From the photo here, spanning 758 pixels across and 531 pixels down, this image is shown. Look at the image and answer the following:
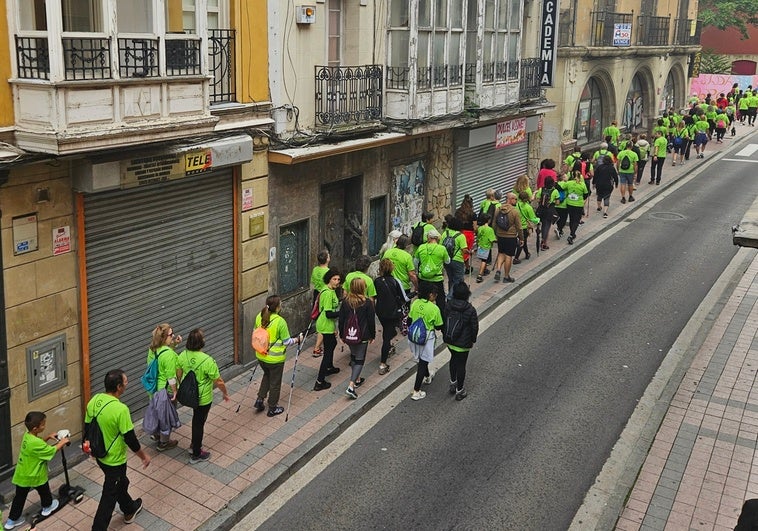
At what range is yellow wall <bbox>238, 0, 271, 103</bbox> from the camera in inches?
464

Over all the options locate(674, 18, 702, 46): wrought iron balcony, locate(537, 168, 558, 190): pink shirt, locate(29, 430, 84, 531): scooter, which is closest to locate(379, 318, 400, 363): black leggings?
locate(29, 430, 84, 531): scooter

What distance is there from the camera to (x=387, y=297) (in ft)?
40.0

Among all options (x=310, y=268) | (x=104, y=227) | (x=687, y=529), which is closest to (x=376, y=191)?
(x=310, y=268)

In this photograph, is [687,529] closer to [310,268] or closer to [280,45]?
[310,268]

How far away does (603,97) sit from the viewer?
99.0ft

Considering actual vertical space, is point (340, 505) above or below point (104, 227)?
below

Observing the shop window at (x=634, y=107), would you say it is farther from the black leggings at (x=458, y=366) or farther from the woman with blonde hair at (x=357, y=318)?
the woman with blonde hair at (x=357, y=318)

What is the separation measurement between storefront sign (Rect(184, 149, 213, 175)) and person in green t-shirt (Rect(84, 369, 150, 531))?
11.5ft

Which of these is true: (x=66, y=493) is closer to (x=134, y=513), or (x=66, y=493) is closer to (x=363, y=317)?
(x=134, y=513)

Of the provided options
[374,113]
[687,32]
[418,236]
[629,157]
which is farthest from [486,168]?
[687,32]

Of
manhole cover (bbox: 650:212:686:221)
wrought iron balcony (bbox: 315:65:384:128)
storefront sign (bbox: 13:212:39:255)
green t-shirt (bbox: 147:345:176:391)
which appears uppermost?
wrought iron balcony (bbox: 315:65:384:128)

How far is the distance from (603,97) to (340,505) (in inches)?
964

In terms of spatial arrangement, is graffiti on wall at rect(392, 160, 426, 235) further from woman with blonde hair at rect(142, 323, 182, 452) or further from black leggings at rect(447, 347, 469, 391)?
woman with blonde hair at rect(142, 323, 182, 452)

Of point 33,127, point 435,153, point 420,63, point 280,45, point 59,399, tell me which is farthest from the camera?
point 435,153
